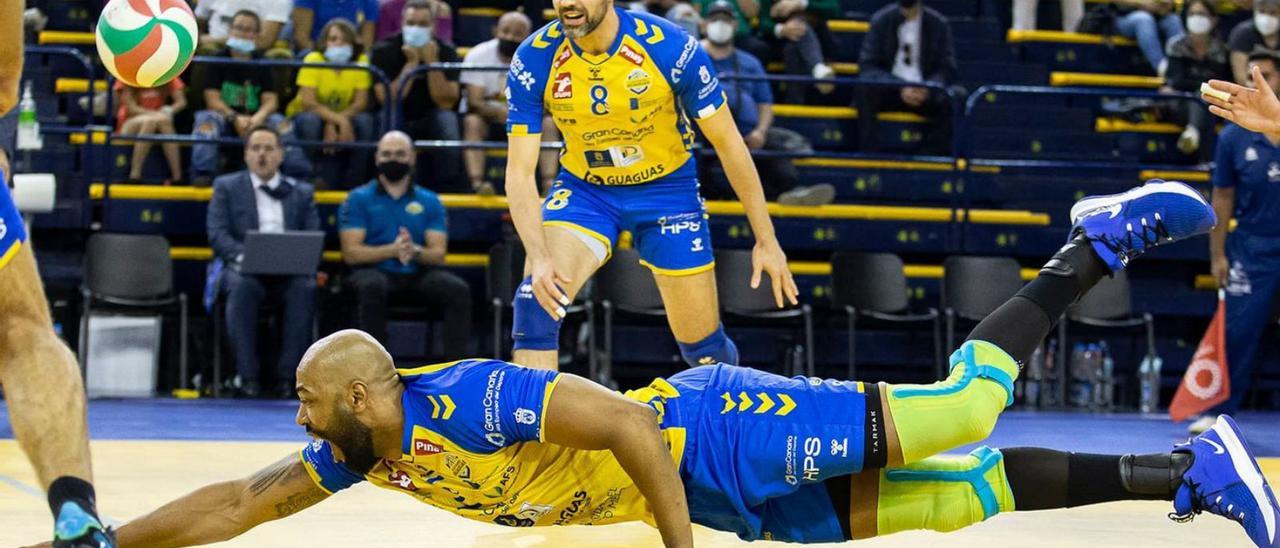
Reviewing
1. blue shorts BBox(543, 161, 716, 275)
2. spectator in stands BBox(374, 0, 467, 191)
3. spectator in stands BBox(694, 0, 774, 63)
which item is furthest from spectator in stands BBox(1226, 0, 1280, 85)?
blue shorts BBox(543, 161, 716, 275)

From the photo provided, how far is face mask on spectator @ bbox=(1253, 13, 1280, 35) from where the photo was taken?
13964 millimetres

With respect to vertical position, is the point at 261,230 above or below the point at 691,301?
below

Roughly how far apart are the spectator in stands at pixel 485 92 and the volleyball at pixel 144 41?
634 cm

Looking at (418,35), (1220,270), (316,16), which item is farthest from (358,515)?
(316,16)

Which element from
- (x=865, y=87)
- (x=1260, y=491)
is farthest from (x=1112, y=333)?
(x=1260, y=491)

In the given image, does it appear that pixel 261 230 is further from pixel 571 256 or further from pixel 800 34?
pixel 571 256

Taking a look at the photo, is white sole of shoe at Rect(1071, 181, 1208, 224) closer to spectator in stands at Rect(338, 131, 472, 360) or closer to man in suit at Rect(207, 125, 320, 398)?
spectator in stands at Rect(338, 131, 472, 360)

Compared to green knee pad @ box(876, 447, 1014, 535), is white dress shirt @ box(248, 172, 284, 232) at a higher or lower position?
higher

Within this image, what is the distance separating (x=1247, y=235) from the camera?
35.0ft

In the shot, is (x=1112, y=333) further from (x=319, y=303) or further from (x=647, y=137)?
(x=647, y=137)

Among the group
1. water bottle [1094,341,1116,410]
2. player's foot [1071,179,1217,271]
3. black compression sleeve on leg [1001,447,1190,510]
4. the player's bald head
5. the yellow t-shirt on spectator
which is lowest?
water bottle [1094,341,1116,410]

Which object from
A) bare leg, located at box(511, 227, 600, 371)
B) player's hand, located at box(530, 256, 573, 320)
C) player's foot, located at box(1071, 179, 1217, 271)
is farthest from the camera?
bare leg, located at box(511, 227, 600, 371)

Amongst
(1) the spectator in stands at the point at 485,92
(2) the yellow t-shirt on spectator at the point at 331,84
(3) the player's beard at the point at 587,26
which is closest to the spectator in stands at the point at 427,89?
(1) the spectator in stands at the point at 485,92

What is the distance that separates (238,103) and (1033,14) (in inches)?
300
